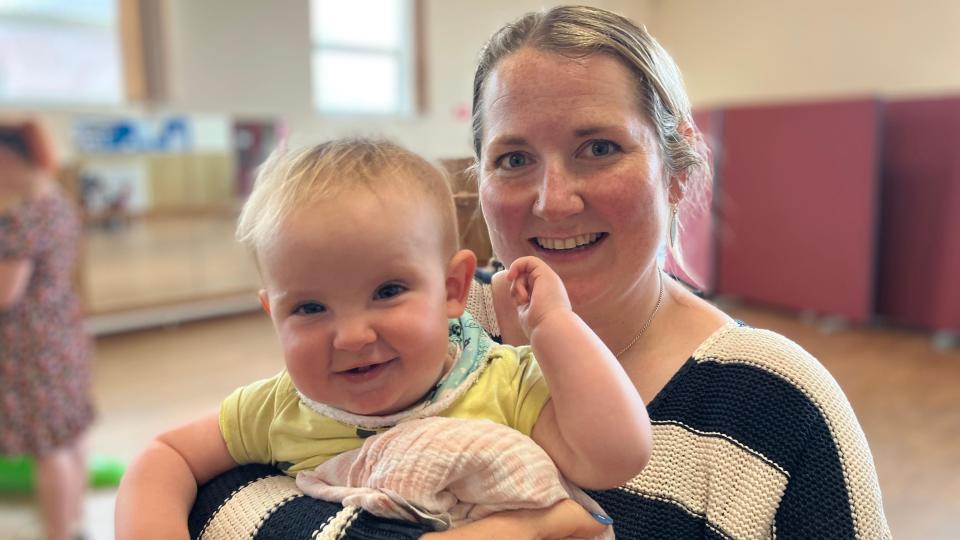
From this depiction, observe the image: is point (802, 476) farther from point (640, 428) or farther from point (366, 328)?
point (366, 328)

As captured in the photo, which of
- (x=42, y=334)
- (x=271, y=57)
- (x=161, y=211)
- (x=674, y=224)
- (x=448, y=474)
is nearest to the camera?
(x=448, y=474)

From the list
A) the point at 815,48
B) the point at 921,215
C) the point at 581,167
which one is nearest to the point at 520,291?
the point at 581,167

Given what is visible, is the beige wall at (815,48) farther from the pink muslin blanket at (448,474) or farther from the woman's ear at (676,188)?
the pink muslin blanket at (448,474)

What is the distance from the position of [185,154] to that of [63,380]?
3.27 meters

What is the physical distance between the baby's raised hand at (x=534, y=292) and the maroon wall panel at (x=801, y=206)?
508 cm

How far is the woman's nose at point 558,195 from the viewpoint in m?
1.06

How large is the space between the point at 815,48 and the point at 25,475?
624 centimetres

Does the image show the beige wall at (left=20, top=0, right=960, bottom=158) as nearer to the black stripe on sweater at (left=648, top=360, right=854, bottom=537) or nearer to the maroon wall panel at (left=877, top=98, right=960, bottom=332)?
the maroon wall panel at (left=877, top=98, right=960, bottom=332)

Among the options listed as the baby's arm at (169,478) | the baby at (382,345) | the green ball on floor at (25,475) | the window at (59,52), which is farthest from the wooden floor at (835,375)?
the baby at (382,345)

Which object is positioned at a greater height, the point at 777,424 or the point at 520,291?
the point at 520,291

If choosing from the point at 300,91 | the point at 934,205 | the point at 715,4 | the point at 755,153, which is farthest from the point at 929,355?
the point at 300,91

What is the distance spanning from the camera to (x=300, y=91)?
6.25 m

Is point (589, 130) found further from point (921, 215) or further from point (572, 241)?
point (921, 215)

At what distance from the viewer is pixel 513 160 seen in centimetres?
113
